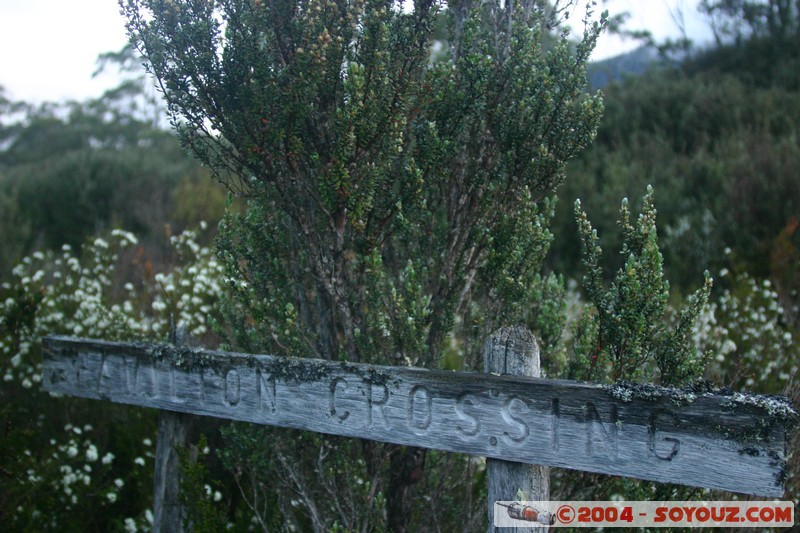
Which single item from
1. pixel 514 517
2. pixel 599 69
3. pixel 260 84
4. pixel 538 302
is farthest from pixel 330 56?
pixel 599 69

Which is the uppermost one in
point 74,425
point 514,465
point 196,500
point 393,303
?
point 393,303

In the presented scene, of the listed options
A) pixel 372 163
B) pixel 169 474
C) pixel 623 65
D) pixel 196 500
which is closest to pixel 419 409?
pixel 372 163

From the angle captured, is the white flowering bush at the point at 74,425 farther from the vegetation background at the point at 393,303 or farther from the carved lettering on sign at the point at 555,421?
the carved lettering on sign at the point at 555,421

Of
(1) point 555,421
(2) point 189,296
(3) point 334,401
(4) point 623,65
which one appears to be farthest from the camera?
(4) point 623,65

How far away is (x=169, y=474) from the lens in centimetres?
356

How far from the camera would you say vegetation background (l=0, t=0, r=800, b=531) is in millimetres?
3312

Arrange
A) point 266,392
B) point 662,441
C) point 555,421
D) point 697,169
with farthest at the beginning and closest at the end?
point 697,169 < point 266,392 < point 555,421 < point 662,441

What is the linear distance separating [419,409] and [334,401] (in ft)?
1.23

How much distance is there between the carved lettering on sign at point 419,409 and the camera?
103 inches

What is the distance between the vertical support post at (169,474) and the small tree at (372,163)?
0.33 m

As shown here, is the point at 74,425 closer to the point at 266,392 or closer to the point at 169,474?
the point at 169,474

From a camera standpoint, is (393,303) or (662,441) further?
(393,303)

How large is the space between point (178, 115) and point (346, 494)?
6.19ft
